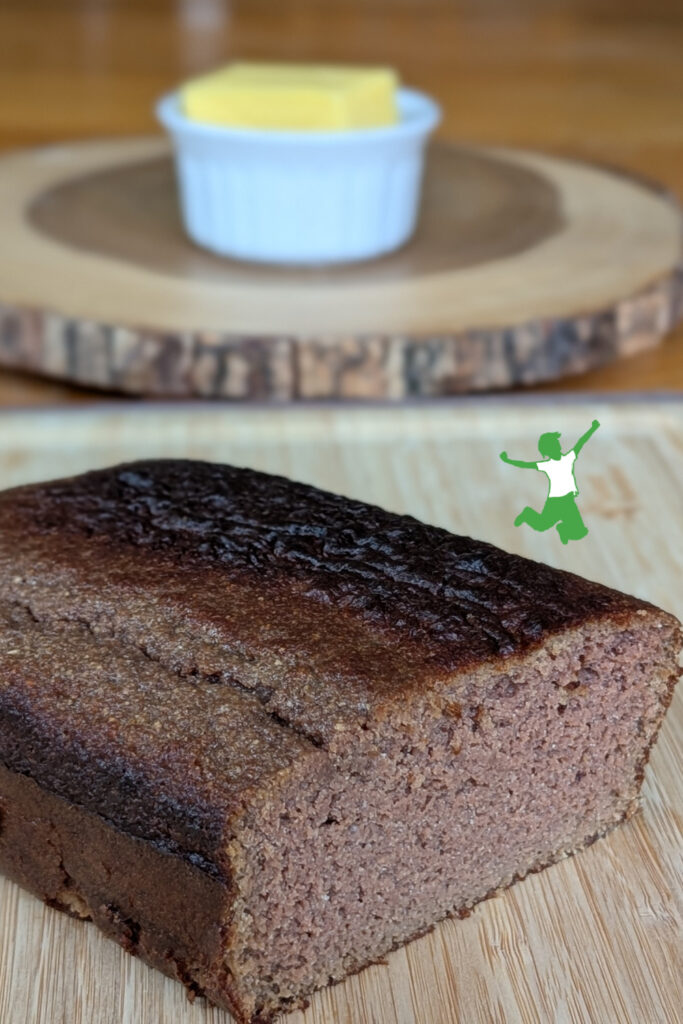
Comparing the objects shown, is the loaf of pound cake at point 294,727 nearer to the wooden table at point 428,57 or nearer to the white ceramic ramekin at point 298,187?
the white ceramic ramekin at point 298,187

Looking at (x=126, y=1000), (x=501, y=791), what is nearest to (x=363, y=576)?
(x=501, y=791)

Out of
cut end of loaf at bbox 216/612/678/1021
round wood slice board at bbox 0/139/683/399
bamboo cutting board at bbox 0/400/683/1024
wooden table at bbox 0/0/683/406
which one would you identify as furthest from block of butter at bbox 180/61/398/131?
cut end of loaf at bbox 216/612/678/1021

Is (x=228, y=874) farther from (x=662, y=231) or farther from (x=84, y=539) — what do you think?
(x=662, y=231)

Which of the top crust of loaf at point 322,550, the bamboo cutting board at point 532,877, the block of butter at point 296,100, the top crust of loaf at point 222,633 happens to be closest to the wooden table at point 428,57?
the block of butter at point 296,100

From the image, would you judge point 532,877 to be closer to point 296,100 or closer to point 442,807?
point 442,807

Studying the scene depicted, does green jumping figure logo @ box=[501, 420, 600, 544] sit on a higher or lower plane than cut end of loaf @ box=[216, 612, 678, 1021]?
higher

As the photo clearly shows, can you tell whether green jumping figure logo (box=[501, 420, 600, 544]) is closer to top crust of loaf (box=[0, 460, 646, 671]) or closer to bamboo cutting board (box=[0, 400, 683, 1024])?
top crust of loaf (box=[0, 460, 646, 671])
